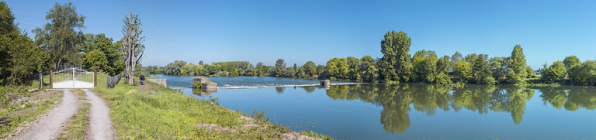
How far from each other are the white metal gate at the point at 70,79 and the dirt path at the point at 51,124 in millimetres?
8938

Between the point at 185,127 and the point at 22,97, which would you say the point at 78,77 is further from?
the point at 185,127

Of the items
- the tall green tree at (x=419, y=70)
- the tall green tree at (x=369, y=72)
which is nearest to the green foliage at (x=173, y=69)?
the tall green tree at (x=369, y=72)

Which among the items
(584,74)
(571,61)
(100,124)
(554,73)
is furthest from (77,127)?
(571,61)

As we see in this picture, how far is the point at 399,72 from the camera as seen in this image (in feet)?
190

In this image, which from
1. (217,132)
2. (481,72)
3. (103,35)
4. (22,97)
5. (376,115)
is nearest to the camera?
(217,132)

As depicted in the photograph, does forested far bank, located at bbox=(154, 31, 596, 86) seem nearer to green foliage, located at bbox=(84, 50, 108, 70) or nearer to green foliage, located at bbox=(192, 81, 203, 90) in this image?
green foliage, located at bbox=(192, 81, 203, 90)

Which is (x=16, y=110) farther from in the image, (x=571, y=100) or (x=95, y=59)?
(x=571, y=100)

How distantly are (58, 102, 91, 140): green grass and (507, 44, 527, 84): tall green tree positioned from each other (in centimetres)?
5589

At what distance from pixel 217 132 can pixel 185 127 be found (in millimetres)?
994

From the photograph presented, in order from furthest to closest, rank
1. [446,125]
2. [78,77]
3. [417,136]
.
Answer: [78,77], [446,125], [417,136]

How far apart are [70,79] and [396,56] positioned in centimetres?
5208

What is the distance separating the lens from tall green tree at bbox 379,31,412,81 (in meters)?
57.5

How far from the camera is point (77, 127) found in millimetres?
7605

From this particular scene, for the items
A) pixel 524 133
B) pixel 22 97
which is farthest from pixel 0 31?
pixel 524 133
